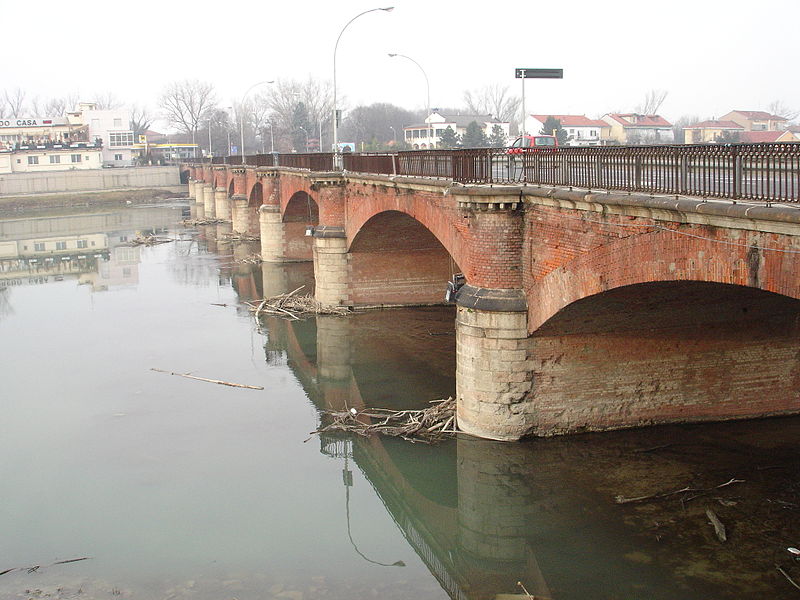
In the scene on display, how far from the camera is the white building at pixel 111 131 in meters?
121

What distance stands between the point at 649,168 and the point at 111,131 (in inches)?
4712

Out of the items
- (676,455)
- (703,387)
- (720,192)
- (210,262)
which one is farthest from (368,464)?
(210,262)

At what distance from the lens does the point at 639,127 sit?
161ft

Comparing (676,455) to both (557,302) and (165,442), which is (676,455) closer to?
(557,302)

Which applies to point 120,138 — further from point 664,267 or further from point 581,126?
point 664,267

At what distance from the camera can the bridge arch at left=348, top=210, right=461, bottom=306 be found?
30.5 m

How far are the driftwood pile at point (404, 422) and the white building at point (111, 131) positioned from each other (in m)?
109

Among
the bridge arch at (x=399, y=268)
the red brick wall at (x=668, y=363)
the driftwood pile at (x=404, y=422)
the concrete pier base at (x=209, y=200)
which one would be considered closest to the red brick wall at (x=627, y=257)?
the red brick wall at (x=668, y=363)

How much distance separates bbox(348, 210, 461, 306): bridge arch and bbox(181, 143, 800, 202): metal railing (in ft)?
27.3

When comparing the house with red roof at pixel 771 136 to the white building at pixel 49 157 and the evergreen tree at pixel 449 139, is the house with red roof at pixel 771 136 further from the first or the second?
the white building at pixel 49 157

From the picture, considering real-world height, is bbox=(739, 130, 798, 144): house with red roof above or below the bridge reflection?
above

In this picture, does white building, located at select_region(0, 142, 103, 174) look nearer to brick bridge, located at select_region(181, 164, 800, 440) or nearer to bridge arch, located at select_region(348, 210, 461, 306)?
bridge arch, located at select_region(348, 210, 461, 306)

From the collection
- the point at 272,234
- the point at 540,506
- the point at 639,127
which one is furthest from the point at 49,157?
the point at 540,506

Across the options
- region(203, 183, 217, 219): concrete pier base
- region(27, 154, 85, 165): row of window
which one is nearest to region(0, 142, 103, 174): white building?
region(27, 154, 85, 165): row of window
